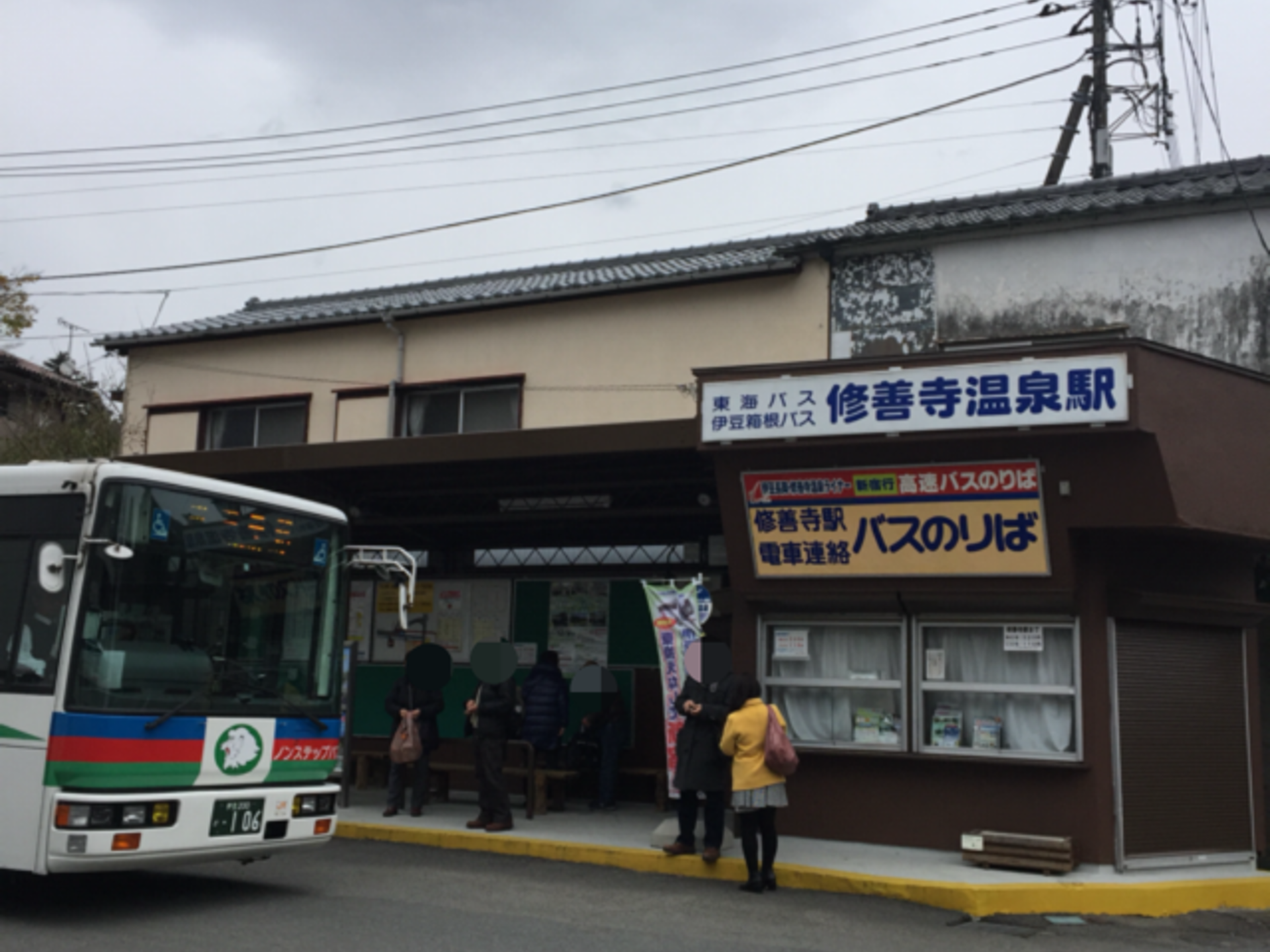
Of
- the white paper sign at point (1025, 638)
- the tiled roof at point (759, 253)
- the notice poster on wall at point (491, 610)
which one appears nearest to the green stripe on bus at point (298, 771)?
the white paper sign at point (1025, 638)

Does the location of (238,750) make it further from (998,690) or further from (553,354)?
(553,354)

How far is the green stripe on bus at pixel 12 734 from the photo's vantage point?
7438 mm

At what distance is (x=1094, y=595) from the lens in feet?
33.8

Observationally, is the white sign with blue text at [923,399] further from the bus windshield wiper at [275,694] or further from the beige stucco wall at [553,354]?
the bus windshield wiper at [275,694]

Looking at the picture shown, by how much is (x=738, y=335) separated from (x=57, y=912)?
9.81 meters

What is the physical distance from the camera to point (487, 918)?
8156mm

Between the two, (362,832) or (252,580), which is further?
(362,832)

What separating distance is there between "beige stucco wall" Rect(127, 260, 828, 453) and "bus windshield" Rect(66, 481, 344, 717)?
5.48 metres

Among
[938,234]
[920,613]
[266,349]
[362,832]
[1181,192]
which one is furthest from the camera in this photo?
[266,349]

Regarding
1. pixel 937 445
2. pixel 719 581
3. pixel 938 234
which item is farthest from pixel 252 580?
pixel 938 234

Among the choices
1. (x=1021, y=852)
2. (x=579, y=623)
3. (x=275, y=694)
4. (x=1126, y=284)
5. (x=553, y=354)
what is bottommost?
(x=1021, y=852)

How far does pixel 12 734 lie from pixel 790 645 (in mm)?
6651

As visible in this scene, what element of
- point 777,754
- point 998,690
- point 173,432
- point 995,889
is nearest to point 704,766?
point 777,754

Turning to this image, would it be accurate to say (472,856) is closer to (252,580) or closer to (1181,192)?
(252,580)
